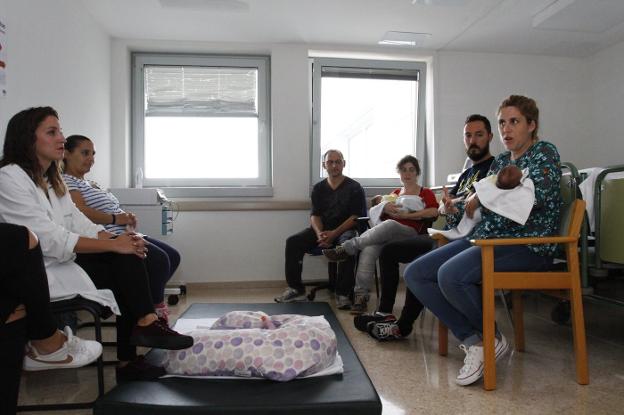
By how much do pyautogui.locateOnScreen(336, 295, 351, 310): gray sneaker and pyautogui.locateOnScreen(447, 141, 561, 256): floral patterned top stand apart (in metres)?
1.59

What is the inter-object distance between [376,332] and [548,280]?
0.97 m

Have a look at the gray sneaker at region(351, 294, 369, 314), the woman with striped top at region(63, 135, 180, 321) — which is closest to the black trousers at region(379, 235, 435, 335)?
the gray sneaker at region(351, 294, 369, 314)

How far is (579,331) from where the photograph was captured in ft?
6.39

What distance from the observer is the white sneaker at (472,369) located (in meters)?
1.95

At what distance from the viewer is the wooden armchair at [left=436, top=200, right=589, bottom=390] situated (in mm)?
1908

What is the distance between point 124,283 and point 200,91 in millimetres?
3059

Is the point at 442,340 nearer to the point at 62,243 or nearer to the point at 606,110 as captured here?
the point at 62,243

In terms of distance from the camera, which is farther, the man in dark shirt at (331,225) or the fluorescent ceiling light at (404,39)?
the fluorescent ceiling light at (404,39)

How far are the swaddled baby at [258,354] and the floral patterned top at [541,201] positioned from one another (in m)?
0.92

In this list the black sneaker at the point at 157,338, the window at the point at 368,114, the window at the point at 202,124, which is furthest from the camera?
the window at the point at 368,114

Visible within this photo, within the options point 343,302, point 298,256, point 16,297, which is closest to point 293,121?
point 298,256

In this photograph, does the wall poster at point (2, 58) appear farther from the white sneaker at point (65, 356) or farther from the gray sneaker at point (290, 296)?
the gray sneaker at point (290, 296)

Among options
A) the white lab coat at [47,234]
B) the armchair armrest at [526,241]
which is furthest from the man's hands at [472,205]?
the white lab coat at [47,234]

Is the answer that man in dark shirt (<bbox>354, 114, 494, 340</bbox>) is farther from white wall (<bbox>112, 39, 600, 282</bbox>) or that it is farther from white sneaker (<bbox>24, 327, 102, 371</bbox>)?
white wall (<bbox>112, 39, 600, 282</bbox>)
